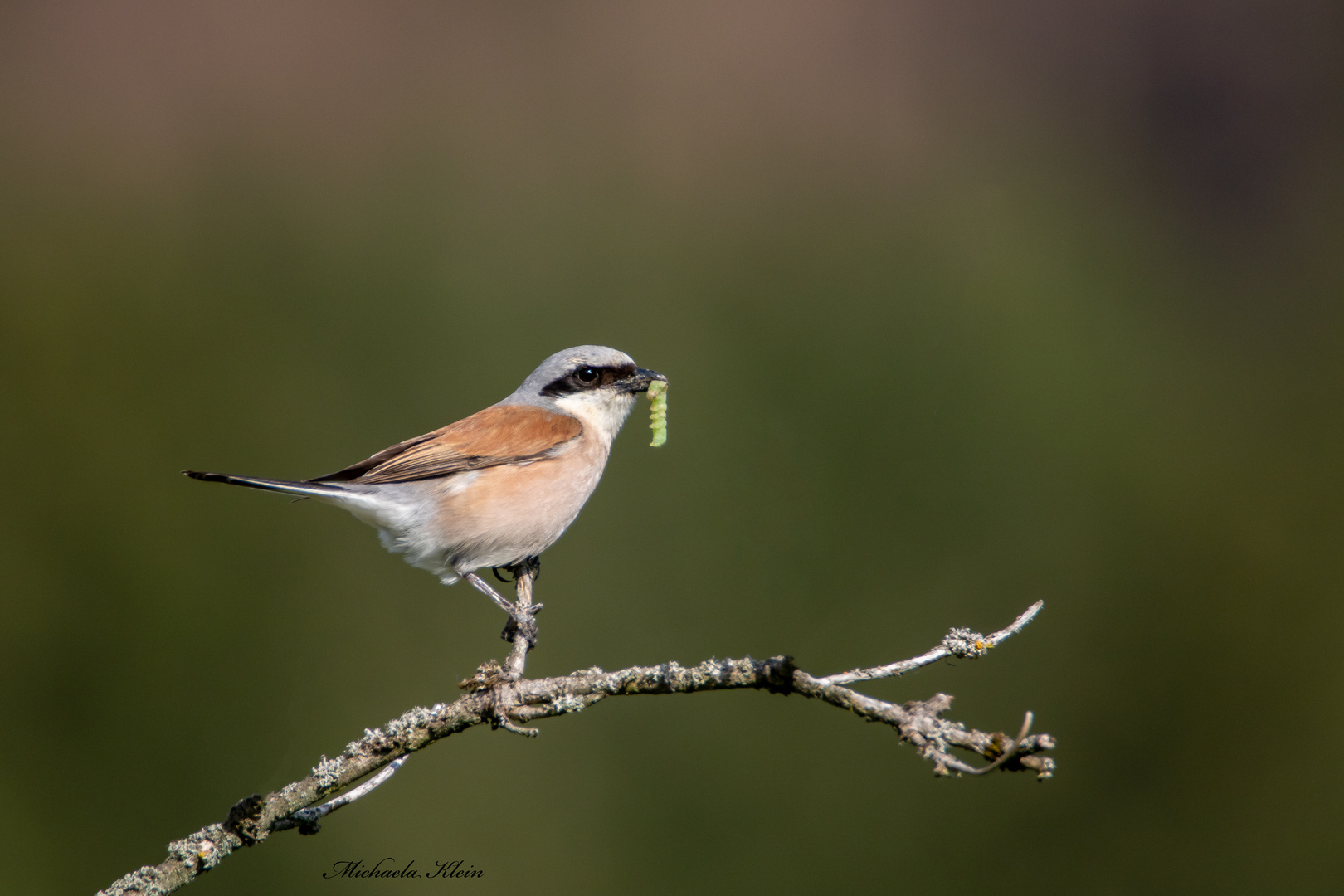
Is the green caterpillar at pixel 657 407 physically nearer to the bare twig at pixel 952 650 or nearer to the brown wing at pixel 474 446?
the brown wing at pixel 474 446

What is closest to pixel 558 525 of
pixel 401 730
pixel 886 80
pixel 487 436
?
pixel 487 436

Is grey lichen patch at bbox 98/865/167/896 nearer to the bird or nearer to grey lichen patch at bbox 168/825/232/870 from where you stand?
grey lichen patch at bbox 168/825/232/870

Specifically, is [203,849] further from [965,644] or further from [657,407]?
[657,407]

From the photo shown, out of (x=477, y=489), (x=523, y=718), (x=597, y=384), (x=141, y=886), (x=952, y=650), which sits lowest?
(x=141, y=886)

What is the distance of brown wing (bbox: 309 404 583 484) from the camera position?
8.91 ft

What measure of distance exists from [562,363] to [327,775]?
1.76 m

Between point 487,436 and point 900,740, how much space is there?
1.93 metres

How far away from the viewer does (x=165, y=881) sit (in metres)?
1.58

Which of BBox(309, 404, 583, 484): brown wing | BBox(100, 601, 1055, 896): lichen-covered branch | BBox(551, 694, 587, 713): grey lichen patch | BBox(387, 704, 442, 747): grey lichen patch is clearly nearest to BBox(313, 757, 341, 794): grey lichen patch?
BBox(100, 601, 1055, 896): lichen-covered branch

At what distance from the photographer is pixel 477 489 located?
270 centimetres

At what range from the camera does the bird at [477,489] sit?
2660 mm

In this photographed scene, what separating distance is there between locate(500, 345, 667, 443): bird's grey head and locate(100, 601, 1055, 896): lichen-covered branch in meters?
1.30

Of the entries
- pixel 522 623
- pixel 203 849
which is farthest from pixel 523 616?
pixel 203 849

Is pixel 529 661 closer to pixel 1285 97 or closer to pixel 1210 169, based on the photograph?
pixel 1210 169
